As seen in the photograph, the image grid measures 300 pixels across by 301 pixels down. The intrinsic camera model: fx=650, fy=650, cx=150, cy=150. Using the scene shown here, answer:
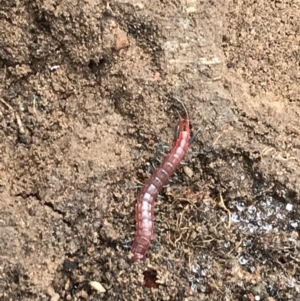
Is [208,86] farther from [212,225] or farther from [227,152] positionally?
[212,225]

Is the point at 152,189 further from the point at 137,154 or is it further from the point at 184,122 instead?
the point at 184,122

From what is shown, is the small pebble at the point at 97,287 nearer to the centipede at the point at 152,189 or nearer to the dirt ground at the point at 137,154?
the dirt ground at the point at 137,154

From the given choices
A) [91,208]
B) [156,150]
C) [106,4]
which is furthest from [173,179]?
[106,4]

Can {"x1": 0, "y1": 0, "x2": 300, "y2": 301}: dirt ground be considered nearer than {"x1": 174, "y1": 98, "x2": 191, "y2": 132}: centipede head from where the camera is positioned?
Yes

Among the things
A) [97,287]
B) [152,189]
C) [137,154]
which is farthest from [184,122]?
[97,287]

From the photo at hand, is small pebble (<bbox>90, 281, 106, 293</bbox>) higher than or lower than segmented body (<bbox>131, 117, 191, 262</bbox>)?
lower

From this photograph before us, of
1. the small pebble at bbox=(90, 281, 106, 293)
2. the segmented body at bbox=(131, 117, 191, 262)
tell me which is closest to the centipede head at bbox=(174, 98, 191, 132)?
the segmented body at bbox=(131, 117, 191, 262)

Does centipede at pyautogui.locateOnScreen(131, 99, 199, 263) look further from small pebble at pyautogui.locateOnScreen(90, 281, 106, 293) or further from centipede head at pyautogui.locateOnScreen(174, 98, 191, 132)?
small pebble at pyautogui.locateOnScreen(90, 281, 106, 293)

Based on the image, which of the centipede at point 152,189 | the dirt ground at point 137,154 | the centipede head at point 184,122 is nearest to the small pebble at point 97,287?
the dirt ground at point 137,154
